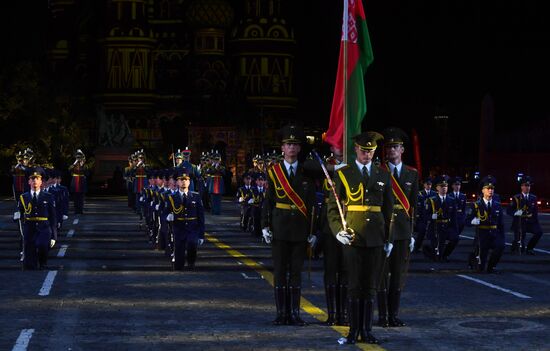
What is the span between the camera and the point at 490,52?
75688mm

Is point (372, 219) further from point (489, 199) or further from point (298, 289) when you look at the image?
point (489, 199)

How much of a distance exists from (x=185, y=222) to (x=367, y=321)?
32.0ft

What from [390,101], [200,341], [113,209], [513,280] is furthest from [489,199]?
[390,101]

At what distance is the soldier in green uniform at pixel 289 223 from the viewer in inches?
598

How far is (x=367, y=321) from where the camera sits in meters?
13.7

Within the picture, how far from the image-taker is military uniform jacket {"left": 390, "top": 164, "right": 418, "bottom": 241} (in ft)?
50.8

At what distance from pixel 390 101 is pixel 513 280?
2393 inches

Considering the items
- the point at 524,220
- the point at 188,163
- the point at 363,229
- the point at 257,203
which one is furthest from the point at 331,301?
the point at 188,163

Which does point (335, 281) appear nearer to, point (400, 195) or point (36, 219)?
point (400, 195)

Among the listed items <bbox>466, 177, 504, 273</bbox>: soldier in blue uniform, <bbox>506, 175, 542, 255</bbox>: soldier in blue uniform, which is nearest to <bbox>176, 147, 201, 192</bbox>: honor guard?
<bbox>506, 175, 542, 255</bbox>: soldier in blue uniform

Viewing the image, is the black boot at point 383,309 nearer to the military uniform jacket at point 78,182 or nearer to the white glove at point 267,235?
the white glove at point 267,235

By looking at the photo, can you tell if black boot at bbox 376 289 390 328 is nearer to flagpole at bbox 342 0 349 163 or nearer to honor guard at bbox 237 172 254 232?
flagpole at bbox 342 0 349 163

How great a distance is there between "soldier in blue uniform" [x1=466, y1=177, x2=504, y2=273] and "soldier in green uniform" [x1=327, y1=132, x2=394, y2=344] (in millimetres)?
9521

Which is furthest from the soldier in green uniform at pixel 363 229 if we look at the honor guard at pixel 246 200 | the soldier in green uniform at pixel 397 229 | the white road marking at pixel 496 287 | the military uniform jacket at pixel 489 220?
the honor guard at pixel 246 200
